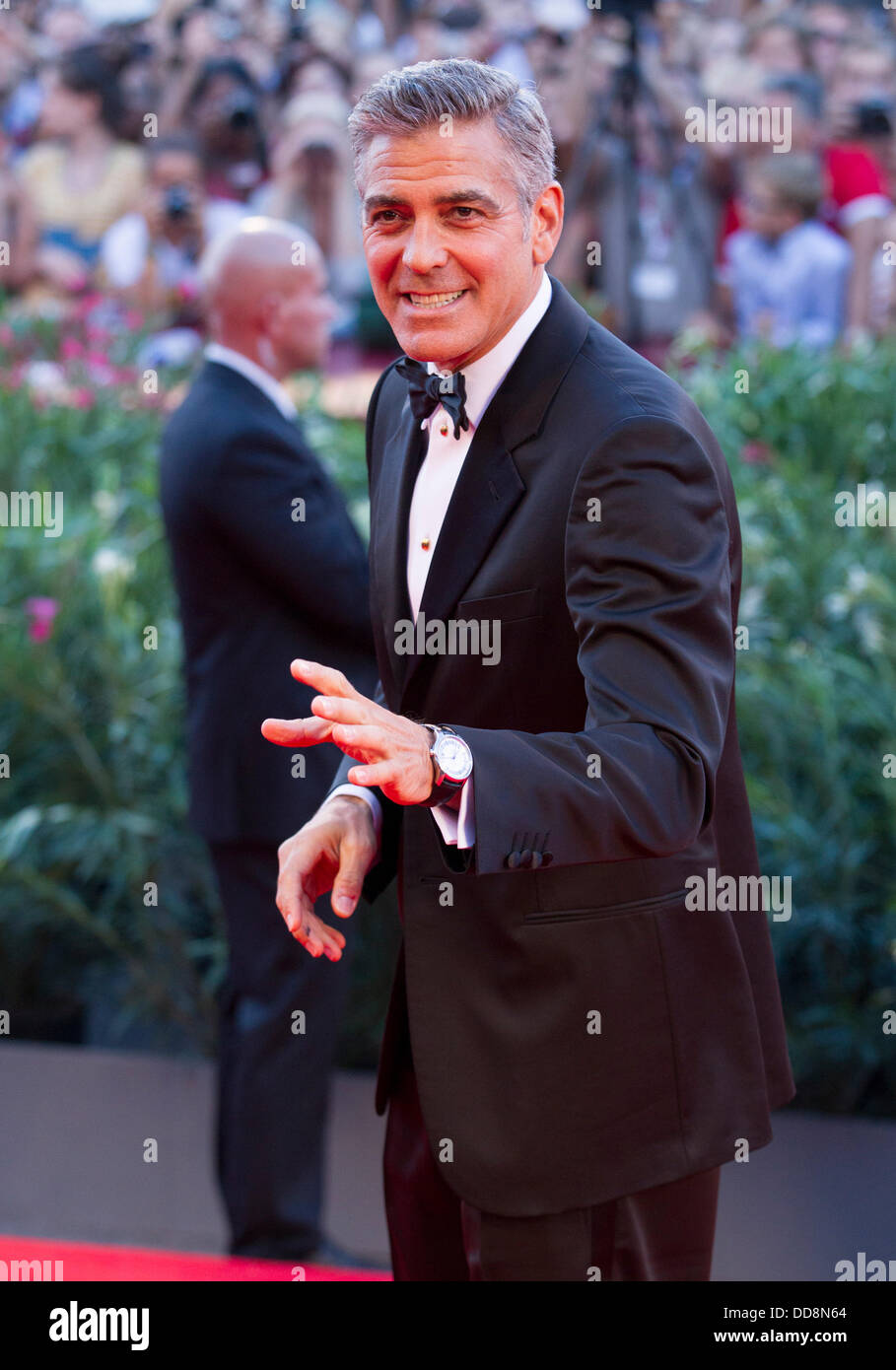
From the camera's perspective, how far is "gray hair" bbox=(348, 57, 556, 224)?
1585mm

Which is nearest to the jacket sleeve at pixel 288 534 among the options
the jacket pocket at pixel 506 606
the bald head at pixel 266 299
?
the bald head at pixel 266 299

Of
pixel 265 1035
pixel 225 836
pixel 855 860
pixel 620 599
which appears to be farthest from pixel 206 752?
pixel 620 599

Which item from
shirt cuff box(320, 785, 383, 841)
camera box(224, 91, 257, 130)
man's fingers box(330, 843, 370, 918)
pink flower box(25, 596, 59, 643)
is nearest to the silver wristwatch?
man's fingers box(330, 843, 370, 918)

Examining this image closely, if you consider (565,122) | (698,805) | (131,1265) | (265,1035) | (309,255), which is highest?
(565,122)

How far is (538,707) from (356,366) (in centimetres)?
575

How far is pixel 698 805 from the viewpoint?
145 centimetres

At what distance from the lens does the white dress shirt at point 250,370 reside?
327cm

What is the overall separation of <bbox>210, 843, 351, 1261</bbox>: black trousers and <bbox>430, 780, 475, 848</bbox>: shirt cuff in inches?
69.7

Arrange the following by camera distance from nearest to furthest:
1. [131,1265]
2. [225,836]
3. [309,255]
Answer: [131,1265]
[225,836]
[309,255]

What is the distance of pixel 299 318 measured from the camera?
3301 millimetres

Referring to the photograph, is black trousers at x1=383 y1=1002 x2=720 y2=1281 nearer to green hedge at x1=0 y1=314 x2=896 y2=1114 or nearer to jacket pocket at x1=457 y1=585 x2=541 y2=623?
jacket pocket at x1=457 y1=585 x2=541 y2=623

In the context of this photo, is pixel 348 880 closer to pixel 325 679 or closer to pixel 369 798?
pixel 369 798

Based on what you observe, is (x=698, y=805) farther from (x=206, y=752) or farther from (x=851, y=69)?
(x=851, y=69)

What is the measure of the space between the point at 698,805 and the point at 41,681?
8.42 ft
